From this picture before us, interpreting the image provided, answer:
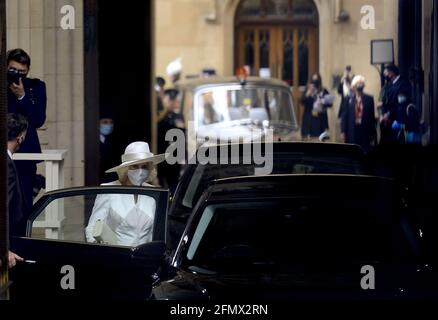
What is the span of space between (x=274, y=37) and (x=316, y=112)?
607 inches

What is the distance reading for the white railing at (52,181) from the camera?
8320mm

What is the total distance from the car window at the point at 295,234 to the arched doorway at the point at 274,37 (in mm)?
18024

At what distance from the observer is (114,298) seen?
7.73 metres

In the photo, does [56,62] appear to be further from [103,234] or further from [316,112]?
[316,112]

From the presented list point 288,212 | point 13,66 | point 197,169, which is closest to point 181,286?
point 288,212

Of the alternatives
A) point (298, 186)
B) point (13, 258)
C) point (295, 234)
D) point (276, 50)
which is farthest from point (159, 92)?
point (295, 234)

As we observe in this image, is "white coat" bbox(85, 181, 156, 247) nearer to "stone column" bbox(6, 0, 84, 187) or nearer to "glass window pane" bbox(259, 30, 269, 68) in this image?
"stone column" bbox(6, 0, 84, 187)

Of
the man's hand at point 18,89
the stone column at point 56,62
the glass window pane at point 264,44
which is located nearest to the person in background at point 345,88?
the stone column at point 56,62

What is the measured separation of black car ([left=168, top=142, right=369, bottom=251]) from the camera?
31.6 ft

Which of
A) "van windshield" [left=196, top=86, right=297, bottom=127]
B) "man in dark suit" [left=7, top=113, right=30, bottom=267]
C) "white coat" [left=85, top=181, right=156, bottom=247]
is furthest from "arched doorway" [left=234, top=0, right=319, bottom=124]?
"white coat" [left=85, top=181, right=156, bottom=247]

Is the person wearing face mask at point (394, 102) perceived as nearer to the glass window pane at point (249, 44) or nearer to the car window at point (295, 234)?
the car window at point (295, 234)

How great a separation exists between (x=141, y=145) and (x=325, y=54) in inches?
195

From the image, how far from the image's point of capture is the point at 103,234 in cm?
816
